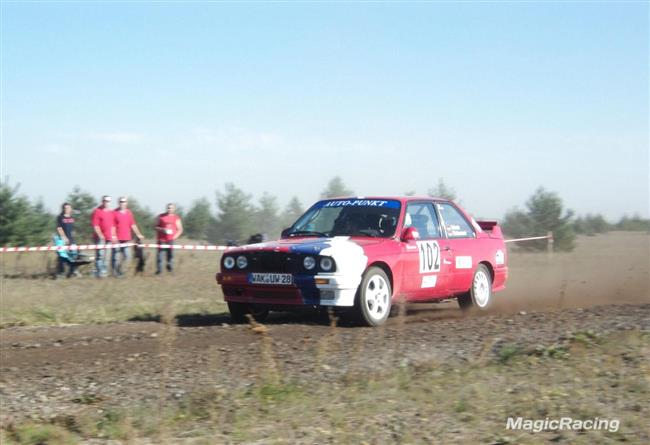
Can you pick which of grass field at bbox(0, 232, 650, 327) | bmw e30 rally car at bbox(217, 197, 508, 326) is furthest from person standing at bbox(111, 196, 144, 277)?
bmw e30 rally car at bbox(217, 197, 508, 326)

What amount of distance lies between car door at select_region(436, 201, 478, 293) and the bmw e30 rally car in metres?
0.02

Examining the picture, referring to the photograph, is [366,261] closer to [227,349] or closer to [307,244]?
[307,244]

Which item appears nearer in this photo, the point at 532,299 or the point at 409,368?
the point at 409,368

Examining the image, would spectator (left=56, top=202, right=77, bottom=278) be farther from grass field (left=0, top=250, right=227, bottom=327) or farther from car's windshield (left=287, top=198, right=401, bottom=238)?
car's windshield (left=287, top=198, right=401, bottom=238)

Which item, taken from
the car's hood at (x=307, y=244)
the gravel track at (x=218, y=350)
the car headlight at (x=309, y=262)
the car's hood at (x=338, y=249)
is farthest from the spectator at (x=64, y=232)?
the car headlight at (x=309, y=262)

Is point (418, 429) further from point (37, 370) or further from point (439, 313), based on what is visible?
point (439, 313)

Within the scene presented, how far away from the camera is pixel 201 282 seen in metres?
16.5

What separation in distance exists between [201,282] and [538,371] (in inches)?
411

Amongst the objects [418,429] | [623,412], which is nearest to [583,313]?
[623,412]

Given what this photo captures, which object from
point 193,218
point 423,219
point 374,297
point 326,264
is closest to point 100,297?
point 326,264

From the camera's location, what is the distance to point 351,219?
10859mm

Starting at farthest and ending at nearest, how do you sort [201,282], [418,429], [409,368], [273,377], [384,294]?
[201,282]
[384,294]
[409,368]
[273,377]
[418,429]

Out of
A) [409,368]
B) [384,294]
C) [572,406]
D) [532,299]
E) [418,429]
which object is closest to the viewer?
[418,429]

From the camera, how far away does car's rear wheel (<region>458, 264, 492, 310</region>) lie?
11.9 metres
